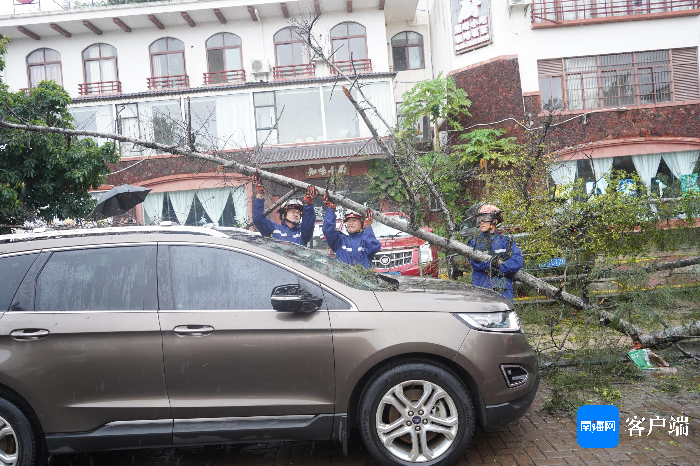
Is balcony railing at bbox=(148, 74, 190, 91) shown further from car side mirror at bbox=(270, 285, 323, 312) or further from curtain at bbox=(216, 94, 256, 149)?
car side mirror at bbox=(270, 285, 323, 312)

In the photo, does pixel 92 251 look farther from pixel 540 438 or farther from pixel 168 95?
pixel 168 95

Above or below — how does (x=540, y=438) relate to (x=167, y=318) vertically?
below

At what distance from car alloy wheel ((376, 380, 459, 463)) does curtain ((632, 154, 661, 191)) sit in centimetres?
1647

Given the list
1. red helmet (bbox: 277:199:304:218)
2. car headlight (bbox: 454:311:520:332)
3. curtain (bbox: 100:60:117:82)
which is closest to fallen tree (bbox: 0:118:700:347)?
red helmet (bbox: 277:199:304:218)

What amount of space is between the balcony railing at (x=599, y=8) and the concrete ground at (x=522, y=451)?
15332mm

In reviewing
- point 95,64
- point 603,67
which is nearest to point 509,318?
point 603,67

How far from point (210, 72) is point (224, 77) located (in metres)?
0.57

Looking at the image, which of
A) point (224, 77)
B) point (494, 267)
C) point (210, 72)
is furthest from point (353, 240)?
point (210, 72)

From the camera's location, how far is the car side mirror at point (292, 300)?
10.7ft

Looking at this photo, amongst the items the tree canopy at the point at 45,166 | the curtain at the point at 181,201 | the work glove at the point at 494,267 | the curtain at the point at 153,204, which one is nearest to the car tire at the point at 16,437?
the work glove at the point at 494,267

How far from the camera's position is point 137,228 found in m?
3.65

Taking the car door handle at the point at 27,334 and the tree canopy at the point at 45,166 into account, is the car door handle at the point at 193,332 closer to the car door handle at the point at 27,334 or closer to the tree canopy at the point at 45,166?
the car door handle at the point at 27,334

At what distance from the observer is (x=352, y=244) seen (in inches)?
240

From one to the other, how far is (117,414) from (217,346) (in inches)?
29.3
